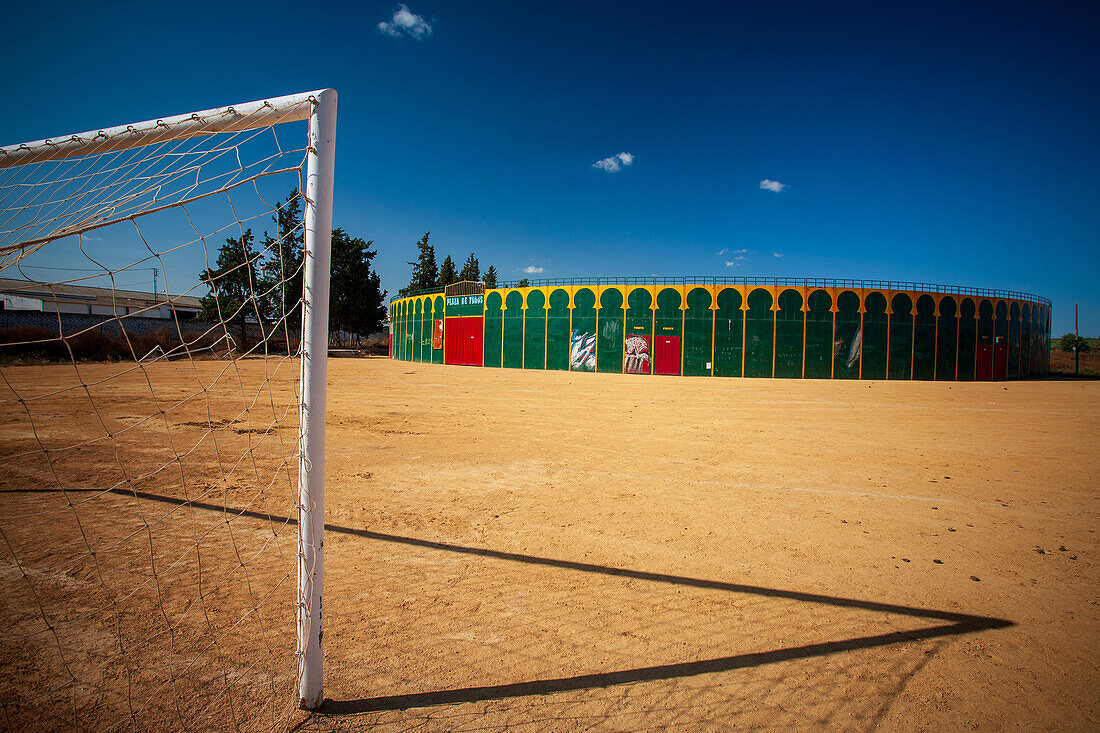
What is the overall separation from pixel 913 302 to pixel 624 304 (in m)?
18.2

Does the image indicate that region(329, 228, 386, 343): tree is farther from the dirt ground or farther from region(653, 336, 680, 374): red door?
the dirt ground

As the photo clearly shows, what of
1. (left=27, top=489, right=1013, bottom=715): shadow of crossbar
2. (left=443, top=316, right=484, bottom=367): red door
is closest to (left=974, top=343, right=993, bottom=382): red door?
(left=443, top=316, right=484, bottom=367): red door

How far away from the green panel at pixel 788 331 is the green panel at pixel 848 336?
7.55 ft

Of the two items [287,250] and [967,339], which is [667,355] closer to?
[967,339]

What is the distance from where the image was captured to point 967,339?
29.7 meters

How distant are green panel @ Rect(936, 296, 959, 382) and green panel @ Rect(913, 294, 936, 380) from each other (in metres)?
0.39

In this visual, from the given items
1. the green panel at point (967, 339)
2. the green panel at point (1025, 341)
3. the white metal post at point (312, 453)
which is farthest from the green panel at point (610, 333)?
the green panel at point (1025, 341)

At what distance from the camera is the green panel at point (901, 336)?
92.9 feet

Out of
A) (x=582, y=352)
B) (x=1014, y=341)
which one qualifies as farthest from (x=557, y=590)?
(x=1014, y=341)

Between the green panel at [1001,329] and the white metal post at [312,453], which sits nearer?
the white metal post at [312,453]

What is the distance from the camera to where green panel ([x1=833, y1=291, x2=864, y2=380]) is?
28.0 meters

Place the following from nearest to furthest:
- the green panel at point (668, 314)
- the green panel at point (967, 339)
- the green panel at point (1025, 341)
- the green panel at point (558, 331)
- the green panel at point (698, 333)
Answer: the green panel at point (698, 333) < the green panel at point (668, 314) < the green panel at point (967, 339) < the green panel at point (558, 331) < the green panel at point (1025, 341)

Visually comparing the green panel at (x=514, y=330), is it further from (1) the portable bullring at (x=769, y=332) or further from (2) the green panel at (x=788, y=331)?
(2) the green panel at (x=788, y=331)

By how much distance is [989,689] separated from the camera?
2.38 meters
